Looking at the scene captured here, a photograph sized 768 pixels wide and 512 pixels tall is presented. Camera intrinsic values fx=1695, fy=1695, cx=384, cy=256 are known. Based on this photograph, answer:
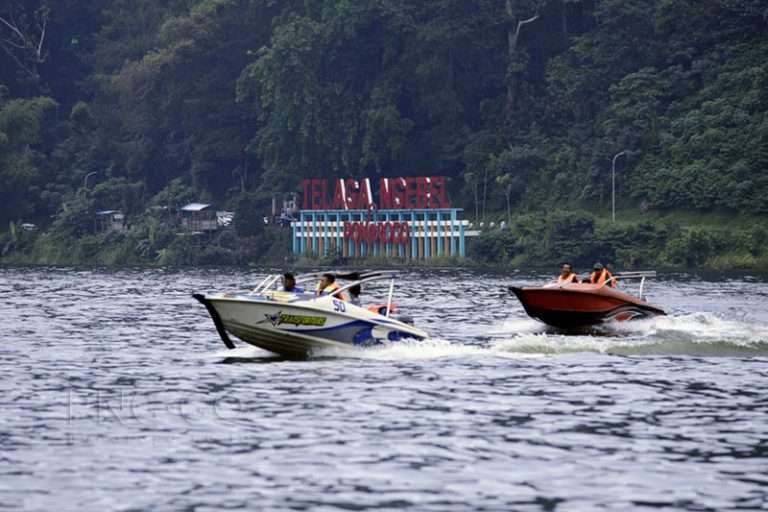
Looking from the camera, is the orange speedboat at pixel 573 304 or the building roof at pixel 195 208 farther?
the building roof at pixel 195 208

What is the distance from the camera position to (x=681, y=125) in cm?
10825

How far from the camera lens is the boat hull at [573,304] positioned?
147 feet

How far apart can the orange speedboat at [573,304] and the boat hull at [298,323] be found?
869cm

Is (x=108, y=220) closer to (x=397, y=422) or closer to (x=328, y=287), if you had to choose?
(x=328, y=287)

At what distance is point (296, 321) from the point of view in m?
36.1

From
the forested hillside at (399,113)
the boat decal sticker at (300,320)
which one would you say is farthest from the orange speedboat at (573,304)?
the forested hillside at (399,113)

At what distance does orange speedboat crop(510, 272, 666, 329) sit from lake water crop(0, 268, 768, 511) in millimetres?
564

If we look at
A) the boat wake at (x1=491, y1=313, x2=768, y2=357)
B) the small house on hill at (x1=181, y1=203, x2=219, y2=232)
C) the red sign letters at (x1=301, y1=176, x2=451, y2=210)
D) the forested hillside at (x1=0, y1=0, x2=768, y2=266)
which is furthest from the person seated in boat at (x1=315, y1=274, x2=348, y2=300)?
the small house on hill at (x1=181, y1=203, x2=219, y2=232)

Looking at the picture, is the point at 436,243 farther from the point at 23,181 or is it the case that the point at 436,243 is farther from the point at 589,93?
the point at 23,181

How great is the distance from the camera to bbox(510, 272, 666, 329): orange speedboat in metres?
44.9

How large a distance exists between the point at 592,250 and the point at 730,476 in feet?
264

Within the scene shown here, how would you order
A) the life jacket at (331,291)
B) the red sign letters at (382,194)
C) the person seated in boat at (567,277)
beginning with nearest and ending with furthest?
the life jacket at (331,291) → the person seated in boat at (567,277) → the red sign letters at (382,194)

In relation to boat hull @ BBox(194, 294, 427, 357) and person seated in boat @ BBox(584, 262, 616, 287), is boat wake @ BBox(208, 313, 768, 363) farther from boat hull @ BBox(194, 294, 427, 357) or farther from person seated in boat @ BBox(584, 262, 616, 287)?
person seated in boat @ BBox(584, 262, 616, 287)

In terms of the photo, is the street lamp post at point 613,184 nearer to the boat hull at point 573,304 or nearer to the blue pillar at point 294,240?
the blue pillar at point 294,240
